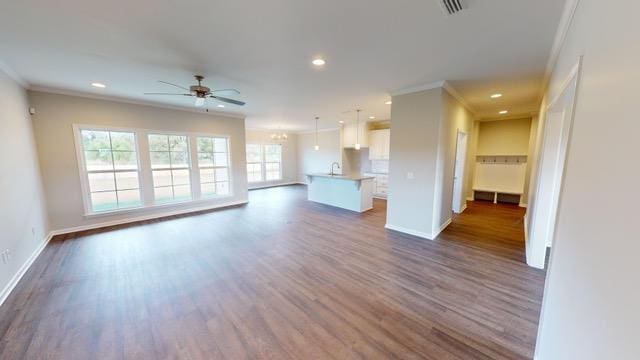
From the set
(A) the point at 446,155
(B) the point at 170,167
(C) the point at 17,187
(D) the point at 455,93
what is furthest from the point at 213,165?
(D) the point at 455,93

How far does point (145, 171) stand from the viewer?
5086 millimetres

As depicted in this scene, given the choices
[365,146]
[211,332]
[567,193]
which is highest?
[365,146]

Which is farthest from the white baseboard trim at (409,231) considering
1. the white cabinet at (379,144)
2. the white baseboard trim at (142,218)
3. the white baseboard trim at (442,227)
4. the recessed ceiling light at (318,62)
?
the white baseboard trim at (142,218)

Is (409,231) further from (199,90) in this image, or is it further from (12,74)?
(12,74)

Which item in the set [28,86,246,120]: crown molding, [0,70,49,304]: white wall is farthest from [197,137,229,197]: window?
[0,70,49,304]: white wall

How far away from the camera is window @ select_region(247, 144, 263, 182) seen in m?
9.67

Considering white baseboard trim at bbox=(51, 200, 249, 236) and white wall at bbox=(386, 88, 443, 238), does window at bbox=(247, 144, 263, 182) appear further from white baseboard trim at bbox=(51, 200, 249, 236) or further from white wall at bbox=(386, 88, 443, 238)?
white wall at bbox=(386, 88, 443, 238)

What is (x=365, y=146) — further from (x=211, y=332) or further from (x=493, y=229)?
(x=211, y=332)

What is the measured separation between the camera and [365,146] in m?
7.93

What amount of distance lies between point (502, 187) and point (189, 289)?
8.27 m

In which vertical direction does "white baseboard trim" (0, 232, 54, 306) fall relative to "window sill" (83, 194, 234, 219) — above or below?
below

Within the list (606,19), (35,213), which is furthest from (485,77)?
(35,213)

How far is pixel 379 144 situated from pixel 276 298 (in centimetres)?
626

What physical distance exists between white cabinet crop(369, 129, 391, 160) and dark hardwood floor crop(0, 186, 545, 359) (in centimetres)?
384
